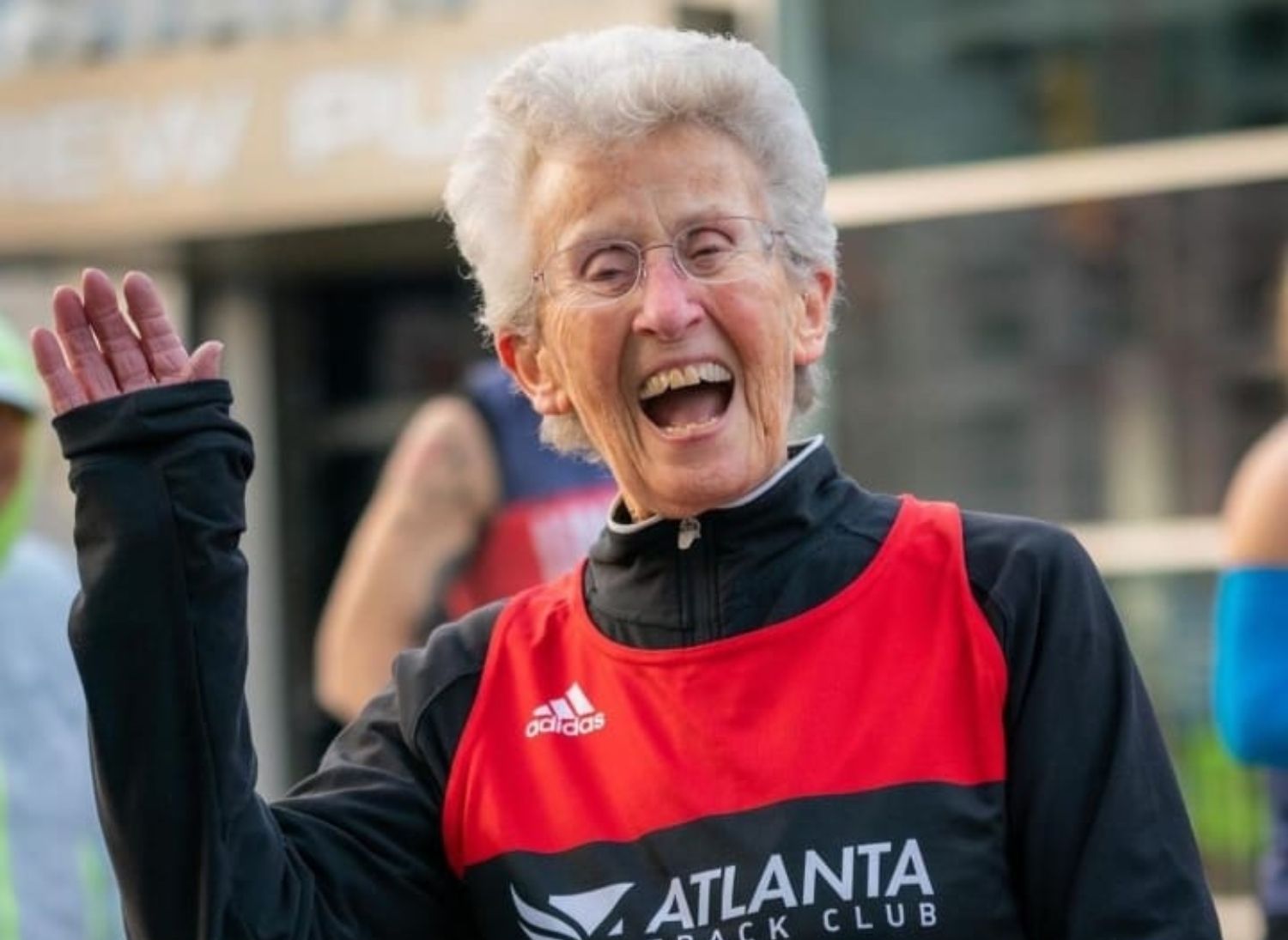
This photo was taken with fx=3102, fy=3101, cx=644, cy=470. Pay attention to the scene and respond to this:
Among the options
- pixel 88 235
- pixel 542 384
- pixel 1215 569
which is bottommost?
pixel 1215 569

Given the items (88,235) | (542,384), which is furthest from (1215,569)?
(542,384)

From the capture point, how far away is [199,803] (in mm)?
2922

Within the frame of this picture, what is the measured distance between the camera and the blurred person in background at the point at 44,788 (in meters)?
4.91

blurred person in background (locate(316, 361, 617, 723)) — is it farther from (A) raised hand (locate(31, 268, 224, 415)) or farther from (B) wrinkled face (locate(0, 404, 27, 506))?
(A) raised hand (locate(31, 268, 224, 415))

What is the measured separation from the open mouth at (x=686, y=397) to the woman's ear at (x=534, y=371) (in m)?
0.16

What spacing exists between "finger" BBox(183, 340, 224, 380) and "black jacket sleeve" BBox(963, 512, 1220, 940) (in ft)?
2.54

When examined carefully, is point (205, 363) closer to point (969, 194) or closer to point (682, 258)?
point (682, 258)

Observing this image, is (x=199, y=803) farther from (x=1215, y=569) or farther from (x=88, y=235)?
(x=88, y=235)

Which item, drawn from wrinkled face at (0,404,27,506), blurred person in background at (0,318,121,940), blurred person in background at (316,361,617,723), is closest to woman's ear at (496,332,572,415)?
blurred person in background at (0,318,121,940)

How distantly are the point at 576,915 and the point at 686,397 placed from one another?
53 cm

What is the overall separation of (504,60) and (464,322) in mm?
1561

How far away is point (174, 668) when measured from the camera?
2885 millimetres

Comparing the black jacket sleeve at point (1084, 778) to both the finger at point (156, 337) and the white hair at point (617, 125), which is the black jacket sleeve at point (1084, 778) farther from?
the finger at point (156, 337)

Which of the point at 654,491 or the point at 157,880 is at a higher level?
the point at 654,491
